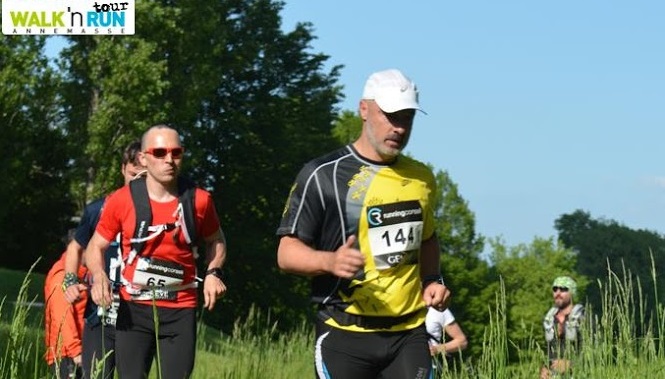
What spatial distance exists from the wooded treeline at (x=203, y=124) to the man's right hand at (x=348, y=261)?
24.7m

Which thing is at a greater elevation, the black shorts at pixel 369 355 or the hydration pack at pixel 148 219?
the hydration pack at pixel 148 219

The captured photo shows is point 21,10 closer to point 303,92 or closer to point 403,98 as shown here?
point 303,92

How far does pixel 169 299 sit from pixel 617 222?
4335 inches

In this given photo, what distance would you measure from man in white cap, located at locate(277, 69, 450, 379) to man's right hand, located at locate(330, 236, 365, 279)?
Result: 1.79ft

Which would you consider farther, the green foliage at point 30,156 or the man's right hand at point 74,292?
the green foliage at point 30,156

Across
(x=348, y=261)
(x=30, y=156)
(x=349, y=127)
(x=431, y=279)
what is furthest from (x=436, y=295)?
(x=349, y=127)

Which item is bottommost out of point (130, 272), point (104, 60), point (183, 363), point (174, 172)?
point (183, 363)

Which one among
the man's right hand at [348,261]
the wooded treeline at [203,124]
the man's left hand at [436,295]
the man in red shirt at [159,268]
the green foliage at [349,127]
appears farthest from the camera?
the green foliage at [349,127]

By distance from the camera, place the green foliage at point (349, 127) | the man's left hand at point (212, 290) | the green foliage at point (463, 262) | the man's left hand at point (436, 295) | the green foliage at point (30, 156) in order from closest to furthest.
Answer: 1. the man's left hand at point (436, 295)
2. the man's left hand at point (212, 290)
3. the green foliage at point (30, 156)
4. the green foliage at point (349, 127)
5. the green foliage at point (463, 262)

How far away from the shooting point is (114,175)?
3928cm

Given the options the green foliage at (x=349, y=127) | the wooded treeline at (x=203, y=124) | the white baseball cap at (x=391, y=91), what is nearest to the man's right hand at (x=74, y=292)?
the white baseball cap at (x=391, y=91)

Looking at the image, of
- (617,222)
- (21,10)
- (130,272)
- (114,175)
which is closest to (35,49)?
(21,10)

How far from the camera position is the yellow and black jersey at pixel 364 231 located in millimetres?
5570

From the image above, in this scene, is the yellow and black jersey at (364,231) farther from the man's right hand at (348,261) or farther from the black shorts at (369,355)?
the man's right hand at (348,261)
